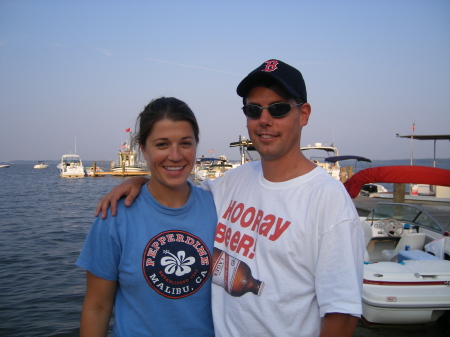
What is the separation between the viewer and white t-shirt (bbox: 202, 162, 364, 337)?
1.69 m

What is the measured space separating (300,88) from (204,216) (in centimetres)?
102

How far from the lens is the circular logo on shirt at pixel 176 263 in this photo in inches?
82.3

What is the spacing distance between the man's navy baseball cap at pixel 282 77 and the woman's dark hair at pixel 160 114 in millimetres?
417

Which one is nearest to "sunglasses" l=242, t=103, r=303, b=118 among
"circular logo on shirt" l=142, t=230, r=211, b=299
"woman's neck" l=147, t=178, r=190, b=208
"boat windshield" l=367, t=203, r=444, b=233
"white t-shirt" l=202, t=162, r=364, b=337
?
"white t-shirt" l=202, t=162, r=364, b=337

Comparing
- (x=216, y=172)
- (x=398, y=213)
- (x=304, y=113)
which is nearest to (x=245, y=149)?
(x=216, y=172)

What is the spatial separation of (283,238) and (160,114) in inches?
42.4

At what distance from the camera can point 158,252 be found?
2.12 meters

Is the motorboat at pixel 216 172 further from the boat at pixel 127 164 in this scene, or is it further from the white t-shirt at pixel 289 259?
the white t-shirt at pixel 289 259

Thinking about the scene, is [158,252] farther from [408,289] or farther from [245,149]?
[245,149]

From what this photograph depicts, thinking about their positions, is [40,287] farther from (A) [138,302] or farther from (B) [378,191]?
(B) [378,191]

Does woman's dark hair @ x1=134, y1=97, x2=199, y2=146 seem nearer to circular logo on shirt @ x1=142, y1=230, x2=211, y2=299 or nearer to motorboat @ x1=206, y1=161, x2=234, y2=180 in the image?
circular logo on shirt @ x1=142, y1=230, x2=211, y2=299

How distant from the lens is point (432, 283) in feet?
18.6

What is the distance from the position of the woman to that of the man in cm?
11

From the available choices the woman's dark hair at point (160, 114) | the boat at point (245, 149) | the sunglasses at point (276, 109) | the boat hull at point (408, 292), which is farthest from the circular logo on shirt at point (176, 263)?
the boat at point (245, 149)
